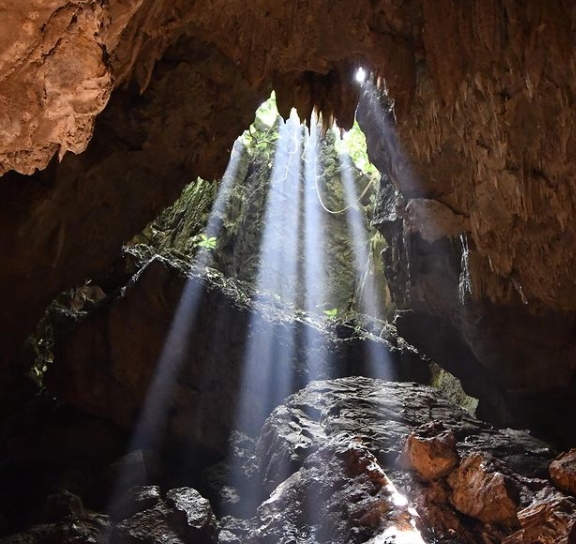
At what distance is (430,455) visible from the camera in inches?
259

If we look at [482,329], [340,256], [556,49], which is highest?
[340,256]

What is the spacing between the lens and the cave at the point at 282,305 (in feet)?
19.0

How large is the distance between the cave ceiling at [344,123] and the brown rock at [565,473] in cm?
303

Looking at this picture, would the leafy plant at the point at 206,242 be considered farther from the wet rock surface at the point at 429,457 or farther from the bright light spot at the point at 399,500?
the bright light spot at the point at 399,500

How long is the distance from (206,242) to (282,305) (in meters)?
Result: 3.11

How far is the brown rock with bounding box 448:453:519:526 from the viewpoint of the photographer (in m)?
5.86

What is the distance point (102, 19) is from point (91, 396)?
28.1 feet

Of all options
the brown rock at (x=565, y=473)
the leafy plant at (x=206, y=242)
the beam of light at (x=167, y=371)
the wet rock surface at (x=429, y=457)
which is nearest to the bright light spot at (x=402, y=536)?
the wet rock surface at (x=429, y=457)

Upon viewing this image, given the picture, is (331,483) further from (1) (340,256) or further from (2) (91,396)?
(1) (340,256)

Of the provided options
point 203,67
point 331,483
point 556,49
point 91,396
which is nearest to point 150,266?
point 91,396

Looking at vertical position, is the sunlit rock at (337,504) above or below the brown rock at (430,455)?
below

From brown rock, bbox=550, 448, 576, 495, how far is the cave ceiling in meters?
3.03

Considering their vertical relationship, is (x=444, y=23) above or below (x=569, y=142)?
above

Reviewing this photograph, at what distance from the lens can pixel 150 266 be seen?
34.7ft
